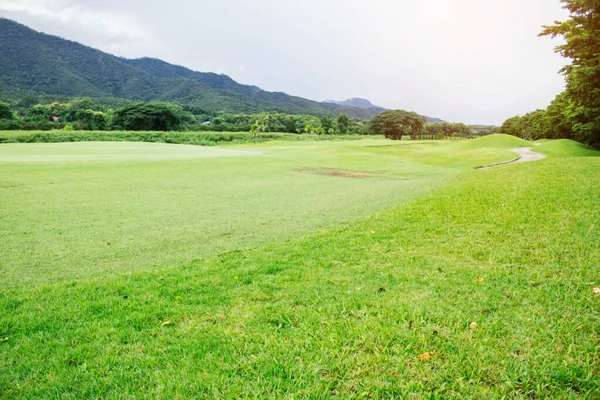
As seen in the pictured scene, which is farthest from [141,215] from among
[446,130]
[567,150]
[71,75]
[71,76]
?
[71,75]

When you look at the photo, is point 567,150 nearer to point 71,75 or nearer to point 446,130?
point 446,130

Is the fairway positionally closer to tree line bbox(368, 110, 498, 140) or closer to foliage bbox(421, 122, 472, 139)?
tree line bbox(368, 110, 498, 140)

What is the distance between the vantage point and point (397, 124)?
125m

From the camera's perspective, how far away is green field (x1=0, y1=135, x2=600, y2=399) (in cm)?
314

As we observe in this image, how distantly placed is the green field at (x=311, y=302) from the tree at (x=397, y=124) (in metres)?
120

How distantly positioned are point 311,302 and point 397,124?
128626 mm

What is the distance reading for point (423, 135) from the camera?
450 feet

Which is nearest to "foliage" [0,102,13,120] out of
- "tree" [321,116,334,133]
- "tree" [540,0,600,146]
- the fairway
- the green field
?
the fairway

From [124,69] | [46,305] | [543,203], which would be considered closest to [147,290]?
[46,305]

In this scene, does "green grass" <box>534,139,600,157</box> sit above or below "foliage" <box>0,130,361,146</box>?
above

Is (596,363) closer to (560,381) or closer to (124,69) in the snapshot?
(560,381)

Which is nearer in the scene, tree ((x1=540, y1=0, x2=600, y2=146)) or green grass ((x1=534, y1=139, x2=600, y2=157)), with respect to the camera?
tree ((x1=540, y1=0, x2=600, y2=146))

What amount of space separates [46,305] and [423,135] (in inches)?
5734

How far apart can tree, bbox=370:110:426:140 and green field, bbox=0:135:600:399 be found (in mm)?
119874
